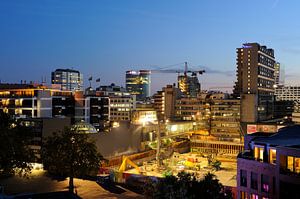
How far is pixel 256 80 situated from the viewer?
15625cm

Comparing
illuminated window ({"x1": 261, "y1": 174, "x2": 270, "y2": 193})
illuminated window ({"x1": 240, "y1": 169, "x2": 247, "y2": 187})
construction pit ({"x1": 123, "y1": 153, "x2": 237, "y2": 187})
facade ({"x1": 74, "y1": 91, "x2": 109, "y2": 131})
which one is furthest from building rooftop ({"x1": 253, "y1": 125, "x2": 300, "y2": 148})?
facade ({"x1": 74, "y1": 91, "x2": 109, "y2": 131})

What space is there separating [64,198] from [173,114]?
110 meters

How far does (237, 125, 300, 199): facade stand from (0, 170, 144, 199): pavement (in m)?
13.0

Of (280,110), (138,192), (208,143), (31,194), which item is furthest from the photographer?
(280,110)

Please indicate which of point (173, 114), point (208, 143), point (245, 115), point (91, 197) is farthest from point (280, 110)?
point (91, 197)

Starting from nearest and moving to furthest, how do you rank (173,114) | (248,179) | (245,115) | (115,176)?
(248,179), (115,176), (245,115), (173,114)

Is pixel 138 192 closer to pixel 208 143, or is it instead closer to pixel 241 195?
pixel 241 195

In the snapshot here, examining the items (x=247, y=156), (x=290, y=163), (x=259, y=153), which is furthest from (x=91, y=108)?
(x=290, y=163)

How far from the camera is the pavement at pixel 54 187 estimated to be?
135ft

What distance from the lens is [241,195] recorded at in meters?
36.4

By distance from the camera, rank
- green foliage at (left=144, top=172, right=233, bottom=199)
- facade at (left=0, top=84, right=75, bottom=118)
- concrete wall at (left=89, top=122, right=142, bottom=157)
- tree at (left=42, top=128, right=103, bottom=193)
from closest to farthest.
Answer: green foliage at (left=144, top=172, right=233, bottom=199), tree at (left=42, top=128, right=103, bottom=193), concrete wall at (left=89, top=122, right=142, bottom=157), facade at (left=0, top=84, right=75, bottom=118)

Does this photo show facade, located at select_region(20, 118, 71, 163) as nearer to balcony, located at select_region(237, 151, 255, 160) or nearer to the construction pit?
the construction pit

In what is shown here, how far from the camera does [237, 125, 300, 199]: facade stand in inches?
1233

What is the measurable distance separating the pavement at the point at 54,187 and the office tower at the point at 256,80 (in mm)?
101130
